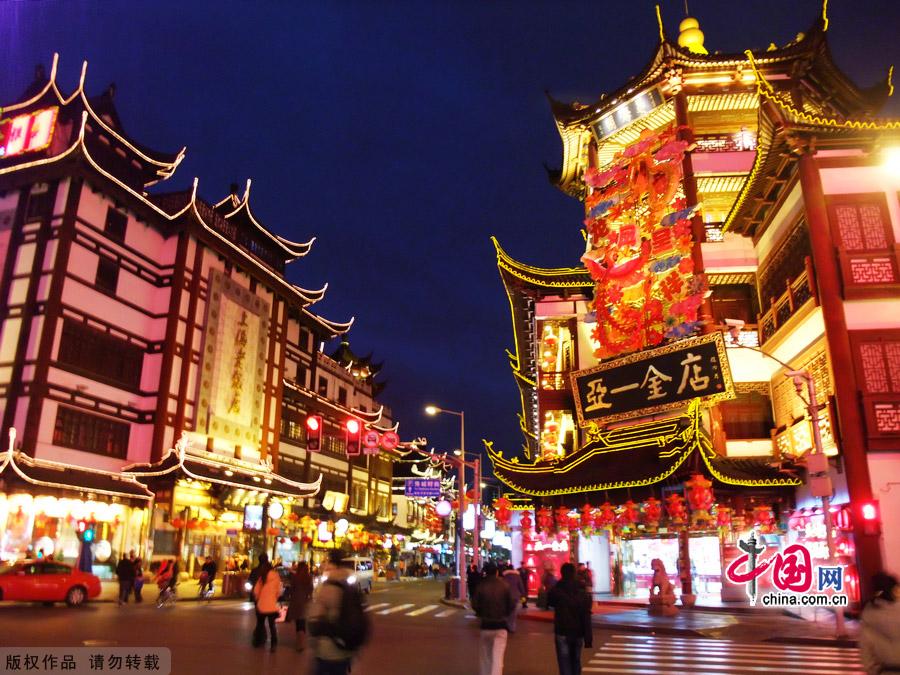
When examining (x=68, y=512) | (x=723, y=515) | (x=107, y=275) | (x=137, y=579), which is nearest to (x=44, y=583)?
(x=137, y=579)

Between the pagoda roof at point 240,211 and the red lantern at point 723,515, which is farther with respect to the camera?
the pagoda roof at point 240,211

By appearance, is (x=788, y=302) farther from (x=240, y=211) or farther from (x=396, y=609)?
(x=240, y=211)

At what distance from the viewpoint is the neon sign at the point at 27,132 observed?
121 feet

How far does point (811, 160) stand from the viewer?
24.2 m

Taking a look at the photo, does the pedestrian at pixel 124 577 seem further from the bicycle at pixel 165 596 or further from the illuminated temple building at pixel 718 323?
the illuminated temple building at pixel 718 323

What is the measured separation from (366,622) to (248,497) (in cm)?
3906

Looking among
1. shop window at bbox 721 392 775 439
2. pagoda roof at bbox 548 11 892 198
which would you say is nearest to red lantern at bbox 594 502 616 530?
shop window at bbox 721 392 775 439

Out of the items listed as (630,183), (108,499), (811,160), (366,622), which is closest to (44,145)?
(108,499)

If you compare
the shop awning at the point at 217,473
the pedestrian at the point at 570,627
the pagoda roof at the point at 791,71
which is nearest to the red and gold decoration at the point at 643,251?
the pagoda roof at the point at 791,71

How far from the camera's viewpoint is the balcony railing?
23500 mm

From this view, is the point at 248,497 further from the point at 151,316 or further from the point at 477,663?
the point at 477,663

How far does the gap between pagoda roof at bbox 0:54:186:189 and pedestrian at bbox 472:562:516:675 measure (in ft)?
108

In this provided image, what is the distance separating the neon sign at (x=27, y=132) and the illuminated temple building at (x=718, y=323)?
24093 millimetres

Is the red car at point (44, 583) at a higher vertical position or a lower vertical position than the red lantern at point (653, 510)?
lower
